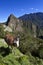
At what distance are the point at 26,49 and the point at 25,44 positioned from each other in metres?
2.40

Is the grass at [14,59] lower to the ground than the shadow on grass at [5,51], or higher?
lower

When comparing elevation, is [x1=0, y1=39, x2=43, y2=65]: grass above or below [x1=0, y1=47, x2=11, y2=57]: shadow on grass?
below

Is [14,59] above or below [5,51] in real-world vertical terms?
below

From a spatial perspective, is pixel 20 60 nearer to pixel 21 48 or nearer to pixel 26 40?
pixel 21 48

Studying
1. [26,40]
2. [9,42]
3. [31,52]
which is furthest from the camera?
[26,40]

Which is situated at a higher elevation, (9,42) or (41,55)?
(9,42)

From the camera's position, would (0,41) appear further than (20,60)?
Yes

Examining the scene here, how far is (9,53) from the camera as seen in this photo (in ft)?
102

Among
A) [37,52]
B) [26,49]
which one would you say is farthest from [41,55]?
[26,49]

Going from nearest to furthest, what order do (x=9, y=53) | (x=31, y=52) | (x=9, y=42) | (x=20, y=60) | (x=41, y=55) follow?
(x=20, y=60) → (x=9, y=53) → (x=9, y=42) → (x=41, y=55) → (x=31, y=52)

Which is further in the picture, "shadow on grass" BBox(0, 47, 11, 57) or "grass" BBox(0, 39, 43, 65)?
"shadow on grass" BBox(0, 47, 11, 57)

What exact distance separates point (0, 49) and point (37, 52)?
29.3 ft

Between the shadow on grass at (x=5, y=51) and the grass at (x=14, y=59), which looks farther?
the shadow on grass at (x=5, y=51)

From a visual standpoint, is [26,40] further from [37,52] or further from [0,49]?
[0,49]
